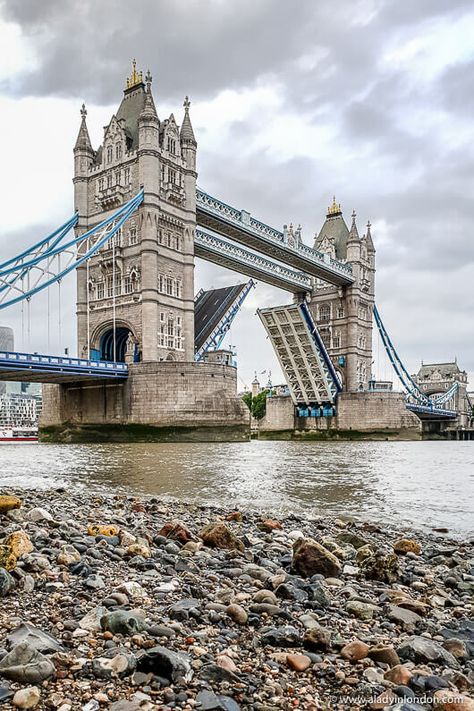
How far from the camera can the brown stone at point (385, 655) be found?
82.6 inches

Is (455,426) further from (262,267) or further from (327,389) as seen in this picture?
(262,267)

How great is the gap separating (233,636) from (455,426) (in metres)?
70.7

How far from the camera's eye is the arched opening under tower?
32.8m

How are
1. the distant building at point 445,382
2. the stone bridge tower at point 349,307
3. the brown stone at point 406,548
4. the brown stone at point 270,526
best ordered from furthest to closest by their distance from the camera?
the distant building at point 445,382 < the stone bridge tower at point 349,307 < the brown stone at point 270,526 < the brown stone at point 406,548

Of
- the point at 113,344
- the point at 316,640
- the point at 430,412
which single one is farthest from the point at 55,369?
the point at 430,412

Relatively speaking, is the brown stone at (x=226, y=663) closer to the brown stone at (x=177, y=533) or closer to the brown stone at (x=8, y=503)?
the brown stone at (x=177, y=533)

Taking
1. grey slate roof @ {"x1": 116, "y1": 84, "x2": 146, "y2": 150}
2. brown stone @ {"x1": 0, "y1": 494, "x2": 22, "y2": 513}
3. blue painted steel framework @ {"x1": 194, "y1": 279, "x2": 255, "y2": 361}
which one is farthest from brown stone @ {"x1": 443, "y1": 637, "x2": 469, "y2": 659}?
blue painted steel framework @ {"x1": 194, "y1": 279, "x2": 255, "y2": 361}

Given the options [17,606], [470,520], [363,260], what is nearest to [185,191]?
[363,260]

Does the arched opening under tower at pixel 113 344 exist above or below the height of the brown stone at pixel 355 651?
above

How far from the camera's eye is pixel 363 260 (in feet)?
173

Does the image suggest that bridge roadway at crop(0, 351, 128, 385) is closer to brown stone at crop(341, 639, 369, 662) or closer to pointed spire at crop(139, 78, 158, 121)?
pointed spire at crop(139, 78, 158, 121)

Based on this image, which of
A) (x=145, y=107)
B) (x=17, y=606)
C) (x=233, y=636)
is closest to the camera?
(x=233, y=636)

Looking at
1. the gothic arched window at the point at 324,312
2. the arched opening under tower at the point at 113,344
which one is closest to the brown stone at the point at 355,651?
the arched opening under tower at the point at 113,344

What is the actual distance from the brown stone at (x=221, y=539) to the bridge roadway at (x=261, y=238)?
31708mm
